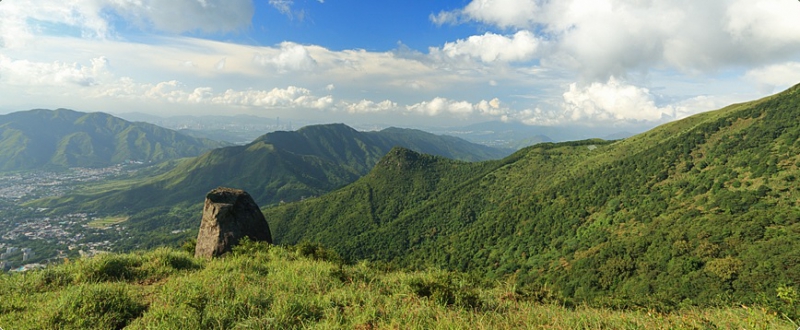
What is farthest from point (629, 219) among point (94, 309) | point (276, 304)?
point (94, 309)

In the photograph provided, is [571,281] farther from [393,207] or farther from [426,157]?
[426,157]

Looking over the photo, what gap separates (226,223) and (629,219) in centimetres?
8074

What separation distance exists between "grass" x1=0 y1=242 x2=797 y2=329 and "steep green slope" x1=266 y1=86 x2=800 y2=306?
2114mm

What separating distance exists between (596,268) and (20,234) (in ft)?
878

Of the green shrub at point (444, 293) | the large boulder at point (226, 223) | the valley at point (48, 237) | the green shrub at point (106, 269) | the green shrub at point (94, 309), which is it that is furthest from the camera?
the valley at point (48, 237)

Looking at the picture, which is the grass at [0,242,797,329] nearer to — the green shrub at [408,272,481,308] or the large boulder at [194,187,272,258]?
the green shrub at [408,272,481,308]

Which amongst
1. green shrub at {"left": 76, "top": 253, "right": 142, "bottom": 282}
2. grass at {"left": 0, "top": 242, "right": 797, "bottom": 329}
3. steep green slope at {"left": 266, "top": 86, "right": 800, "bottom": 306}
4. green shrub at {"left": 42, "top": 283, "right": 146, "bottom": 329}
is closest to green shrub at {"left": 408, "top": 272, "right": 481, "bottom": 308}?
grass at {"left": 0, "top": 242, "right": 797, "bottom": 329}

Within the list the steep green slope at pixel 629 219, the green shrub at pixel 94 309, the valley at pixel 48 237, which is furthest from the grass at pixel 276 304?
the valley at pixel 48 237

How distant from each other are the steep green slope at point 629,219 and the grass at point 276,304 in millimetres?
2114

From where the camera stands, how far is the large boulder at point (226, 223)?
1310cm

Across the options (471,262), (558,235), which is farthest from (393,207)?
(558,235)

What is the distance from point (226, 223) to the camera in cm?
1380

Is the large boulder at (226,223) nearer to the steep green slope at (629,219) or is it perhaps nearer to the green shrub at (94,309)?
the steep green slope at (629,219)

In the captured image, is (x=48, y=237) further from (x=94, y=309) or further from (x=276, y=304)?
(x=276, y=304)
